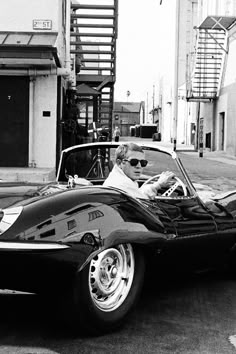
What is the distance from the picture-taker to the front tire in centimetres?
364

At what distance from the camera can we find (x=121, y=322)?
157 inches

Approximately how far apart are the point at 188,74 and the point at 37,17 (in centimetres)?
3184

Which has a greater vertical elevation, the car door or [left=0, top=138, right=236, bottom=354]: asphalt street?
the car door

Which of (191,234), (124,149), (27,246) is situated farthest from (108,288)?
(124,149)

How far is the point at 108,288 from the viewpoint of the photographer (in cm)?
395

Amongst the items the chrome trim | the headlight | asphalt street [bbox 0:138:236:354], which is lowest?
asphalt street [bbox 0:138:236:354]

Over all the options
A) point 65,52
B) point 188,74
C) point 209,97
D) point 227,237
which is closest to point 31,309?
point 227,237

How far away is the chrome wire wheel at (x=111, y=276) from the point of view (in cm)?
383

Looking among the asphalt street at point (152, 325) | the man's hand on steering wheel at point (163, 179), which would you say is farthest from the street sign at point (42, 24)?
the man's hand on steering wheel at point (163, 179)

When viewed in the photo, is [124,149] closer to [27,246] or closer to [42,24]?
[27,246]

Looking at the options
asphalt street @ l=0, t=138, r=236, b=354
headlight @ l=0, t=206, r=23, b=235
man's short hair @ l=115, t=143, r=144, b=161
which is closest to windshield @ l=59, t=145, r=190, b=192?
man's short hair @ l=115, t=143, r=144, b=161

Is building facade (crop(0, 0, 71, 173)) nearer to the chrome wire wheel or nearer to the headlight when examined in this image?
the chrome wire wheel

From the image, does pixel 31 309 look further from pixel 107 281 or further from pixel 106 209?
pixel 106 209

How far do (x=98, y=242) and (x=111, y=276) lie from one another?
0.38 m
